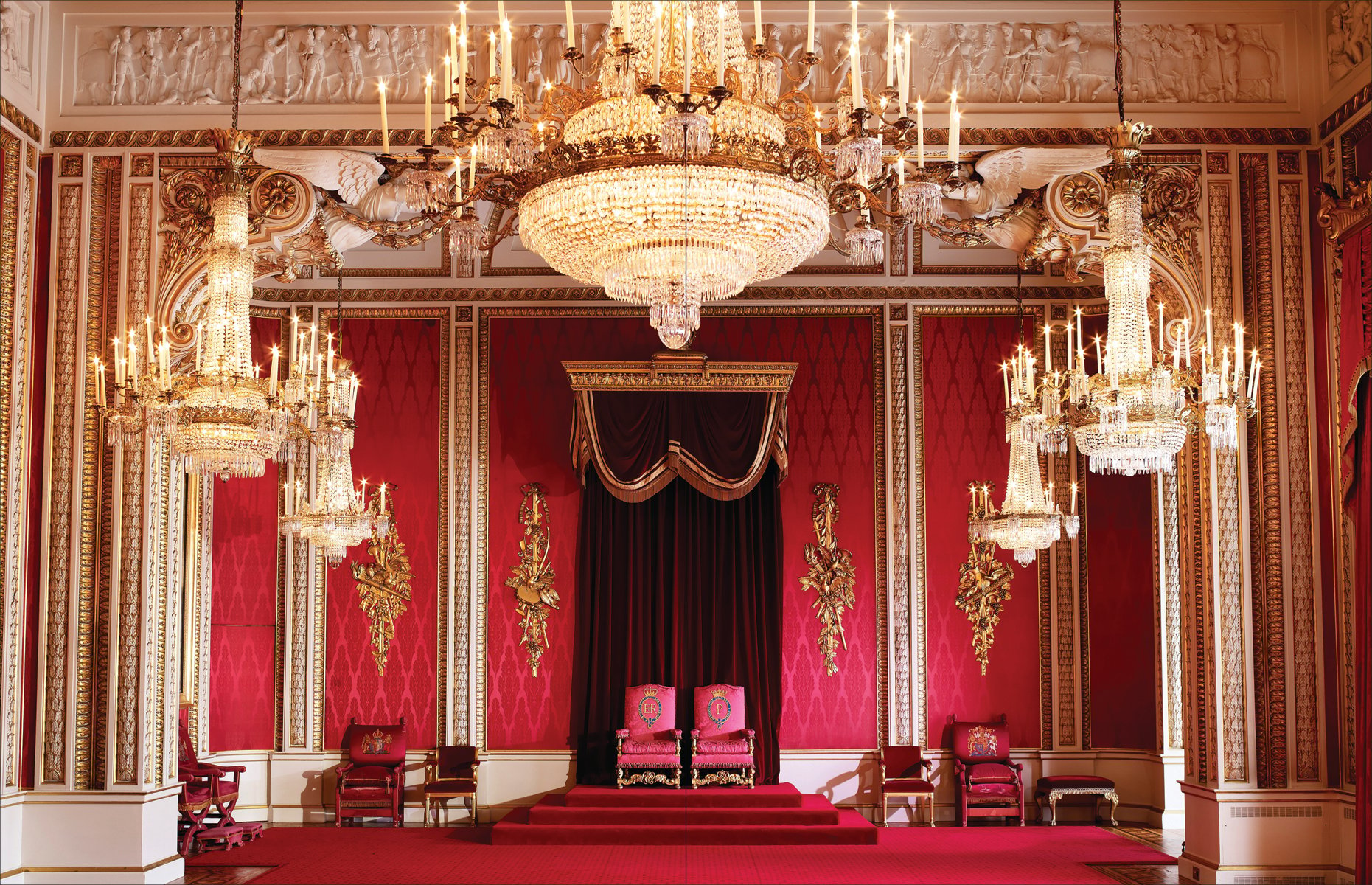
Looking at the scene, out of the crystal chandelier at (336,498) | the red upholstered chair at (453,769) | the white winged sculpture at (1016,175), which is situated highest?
the white winged sculpture at (1016,175)

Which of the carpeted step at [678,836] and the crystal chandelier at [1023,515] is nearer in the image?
the crystal chandelier at [1023,515]

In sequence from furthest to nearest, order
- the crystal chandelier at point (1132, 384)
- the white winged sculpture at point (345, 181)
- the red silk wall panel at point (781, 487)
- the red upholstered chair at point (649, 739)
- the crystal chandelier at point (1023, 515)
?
the red silk wall panel at point (781, 487) < the red upholstered chair at point (649, 739) < the crystal chandelier at point (1023, 515) < the white winged sculpture at point (345, 181) < the crystal chandelier at point (1132, 384)

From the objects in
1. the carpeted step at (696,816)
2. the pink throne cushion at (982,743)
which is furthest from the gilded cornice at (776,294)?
the carpeted step at (696,816)

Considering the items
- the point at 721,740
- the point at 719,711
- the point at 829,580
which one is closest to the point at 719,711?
the point at 719,711

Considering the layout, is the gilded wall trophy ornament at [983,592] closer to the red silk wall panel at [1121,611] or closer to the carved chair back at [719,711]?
the red silk wall panel at [1121,611]

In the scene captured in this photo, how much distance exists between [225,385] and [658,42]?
236 cm

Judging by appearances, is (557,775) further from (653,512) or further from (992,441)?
(992,441)

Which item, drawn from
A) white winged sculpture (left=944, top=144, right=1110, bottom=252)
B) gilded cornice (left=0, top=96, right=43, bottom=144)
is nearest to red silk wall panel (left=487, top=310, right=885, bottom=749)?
white winged sculpture (left=944, top=144, right=1110, bottom=252)

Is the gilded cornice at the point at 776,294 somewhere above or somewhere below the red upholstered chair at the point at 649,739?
above

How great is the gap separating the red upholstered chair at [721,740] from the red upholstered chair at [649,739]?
0.57 ft

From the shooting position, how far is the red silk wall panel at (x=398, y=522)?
36.4 feet

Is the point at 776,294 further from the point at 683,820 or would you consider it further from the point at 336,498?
the point at 683,820

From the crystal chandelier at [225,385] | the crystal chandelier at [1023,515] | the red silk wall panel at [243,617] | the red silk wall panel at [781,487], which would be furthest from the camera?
the red silk wall panel at [781,487]

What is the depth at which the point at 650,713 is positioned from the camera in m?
10.6
